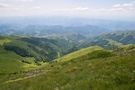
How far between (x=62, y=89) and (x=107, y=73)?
5.30 meters

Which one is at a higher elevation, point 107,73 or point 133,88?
point 133,88

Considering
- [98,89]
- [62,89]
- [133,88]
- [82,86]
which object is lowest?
[62,89]

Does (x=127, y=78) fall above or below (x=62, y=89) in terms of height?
above

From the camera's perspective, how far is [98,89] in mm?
7328

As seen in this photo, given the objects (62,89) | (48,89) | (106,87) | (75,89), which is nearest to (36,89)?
(48,89)

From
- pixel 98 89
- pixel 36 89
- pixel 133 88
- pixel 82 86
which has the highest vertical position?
pixel 133 88

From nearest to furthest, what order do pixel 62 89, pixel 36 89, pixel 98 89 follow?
pixel 98 89, pixel 62 89, pixel 36 89

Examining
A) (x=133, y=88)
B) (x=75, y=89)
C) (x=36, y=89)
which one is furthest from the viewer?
(x=36, y=89)

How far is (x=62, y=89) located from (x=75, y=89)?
1.45 meters

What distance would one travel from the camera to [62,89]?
915 cm

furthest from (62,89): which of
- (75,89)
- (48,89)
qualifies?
(48,89)

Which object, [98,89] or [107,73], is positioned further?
[107,73]

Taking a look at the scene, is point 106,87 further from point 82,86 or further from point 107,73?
point 107,73

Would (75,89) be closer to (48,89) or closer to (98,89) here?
(98,89)
